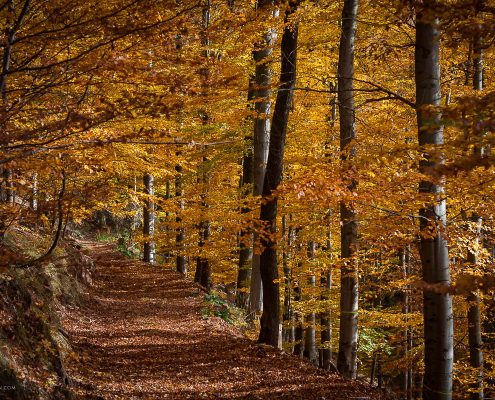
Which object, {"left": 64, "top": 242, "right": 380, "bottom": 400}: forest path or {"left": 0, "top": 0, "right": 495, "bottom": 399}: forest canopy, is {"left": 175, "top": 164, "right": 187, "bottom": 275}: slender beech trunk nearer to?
{"left": 0, "top": 0, "right": 495, "bottom": 399}: forest canopy

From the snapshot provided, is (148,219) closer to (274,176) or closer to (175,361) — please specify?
(274,176)

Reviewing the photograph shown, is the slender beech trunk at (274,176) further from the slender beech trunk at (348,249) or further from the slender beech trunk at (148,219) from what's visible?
the slender beech trunk at (148,219)

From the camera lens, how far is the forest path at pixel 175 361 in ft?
21.1

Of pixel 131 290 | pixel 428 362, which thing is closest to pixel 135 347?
pixel 428 362

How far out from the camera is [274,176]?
860cm

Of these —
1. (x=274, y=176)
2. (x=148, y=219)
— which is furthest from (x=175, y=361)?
(x=148, y=219)

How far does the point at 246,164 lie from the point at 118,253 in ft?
38.6

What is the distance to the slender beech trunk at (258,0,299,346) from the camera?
836 cm

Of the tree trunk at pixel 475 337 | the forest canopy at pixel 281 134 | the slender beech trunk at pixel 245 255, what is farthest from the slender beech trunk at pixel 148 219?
the tree trunk at pixel 475 337

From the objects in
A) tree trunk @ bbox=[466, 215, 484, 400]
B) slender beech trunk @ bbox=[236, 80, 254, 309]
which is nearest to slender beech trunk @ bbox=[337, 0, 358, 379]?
slender beech trunk @ bbox=[236, 80, 254, 309]

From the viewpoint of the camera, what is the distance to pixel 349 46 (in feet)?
28.3

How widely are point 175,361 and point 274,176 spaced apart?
354cm

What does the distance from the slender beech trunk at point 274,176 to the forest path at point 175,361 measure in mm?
599

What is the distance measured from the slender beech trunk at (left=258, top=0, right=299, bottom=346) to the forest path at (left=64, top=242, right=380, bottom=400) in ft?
1.97
